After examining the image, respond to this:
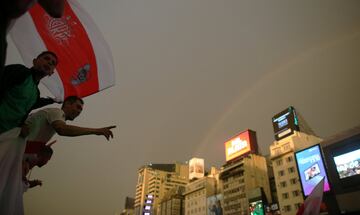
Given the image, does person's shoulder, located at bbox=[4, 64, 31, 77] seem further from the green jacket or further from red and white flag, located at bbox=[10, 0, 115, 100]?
red and white flag, located at bbox=[10, 0, 115, 100]

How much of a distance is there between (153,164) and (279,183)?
238 ft

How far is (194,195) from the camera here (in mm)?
49688

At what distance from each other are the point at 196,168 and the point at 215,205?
10.1 m

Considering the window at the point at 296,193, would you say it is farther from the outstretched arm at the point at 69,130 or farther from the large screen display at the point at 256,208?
the outstretched arm at the point at 69,130

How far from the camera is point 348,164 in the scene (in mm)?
17953

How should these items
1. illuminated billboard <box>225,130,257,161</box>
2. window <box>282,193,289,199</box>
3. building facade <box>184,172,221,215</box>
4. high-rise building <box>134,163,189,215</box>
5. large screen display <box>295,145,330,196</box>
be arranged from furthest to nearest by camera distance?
high-rise building <box>134,163,189,215</box> → building facade <box>184,172,221,215</box> → illuminated billboard <box>225,130,257,161</box> → window <box>282,193,289,199</box> → large screen display <box>295,145,330,196</box>

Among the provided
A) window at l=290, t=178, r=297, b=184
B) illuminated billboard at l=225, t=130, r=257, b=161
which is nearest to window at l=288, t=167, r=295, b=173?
window at l=290, t=178, r=297, b=184

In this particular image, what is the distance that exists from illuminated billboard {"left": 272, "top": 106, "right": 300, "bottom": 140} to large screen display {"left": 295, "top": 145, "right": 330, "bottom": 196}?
336 inches

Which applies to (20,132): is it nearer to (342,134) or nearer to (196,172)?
(342,134)

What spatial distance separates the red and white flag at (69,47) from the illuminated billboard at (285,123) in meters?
34.1

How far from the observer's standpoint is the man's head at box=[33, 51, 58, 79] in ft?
7.25

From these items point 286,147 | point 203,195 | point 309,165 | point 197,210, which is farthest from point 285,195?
point 197,210

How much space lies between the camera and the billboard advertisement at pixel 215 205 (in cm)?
4254

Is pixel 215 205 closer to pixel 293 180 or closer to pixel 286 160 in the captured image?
pixel 286 160
